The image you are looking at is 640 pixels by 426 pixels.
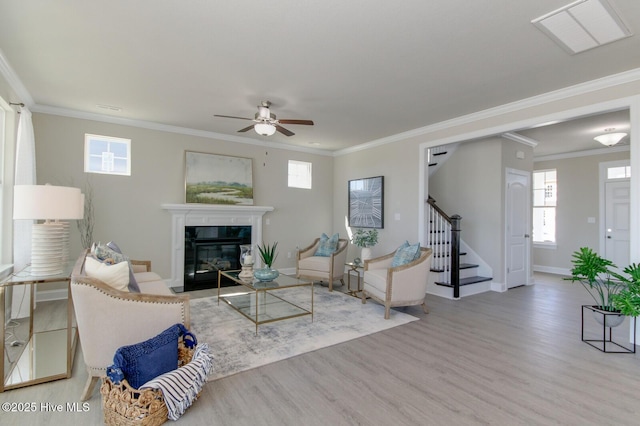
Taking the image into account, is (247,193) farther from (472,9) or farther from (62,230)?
(472,9)

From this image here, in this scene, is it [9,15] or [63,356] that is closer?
[9,15]

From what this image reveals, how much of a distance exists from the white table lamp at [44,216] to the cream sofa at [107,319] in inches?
26.5

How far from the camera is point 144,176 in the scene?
17.2ft

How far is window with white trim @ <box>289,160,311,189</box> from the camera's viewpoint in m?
6.92

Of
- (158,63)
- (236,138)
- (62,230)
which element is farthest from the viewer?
(236,138)

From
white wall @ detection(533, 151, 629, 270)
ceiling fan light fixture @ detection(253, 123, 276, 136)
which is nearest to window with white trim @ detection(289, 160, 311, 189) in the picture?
ceiling fan light fixture @ detection(253, 123, 276, 136)

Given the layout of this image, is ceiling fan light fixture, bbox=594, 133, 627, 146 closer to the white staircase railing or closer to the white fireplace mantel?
the white staircase railing

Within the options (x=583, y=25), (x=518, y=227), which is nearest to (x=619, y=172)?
(x=518, y=227)

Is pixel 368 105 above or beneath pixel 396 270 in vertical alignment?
above

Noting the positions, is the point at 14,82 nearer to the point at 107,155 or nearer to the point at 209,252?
the point at 107,155

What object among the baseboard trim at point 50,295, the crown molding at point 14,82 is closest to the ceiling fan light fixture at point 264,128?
the crown molding at point 14,82

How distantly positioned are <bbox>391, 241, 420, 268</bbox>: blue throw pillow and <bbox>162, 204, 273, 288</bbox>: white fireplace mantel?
2954 millimetres

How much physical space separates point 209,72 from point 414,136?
360 centimetres

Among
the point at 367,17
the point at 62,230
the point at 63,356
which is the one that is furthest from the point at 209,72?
the point at 63,356
